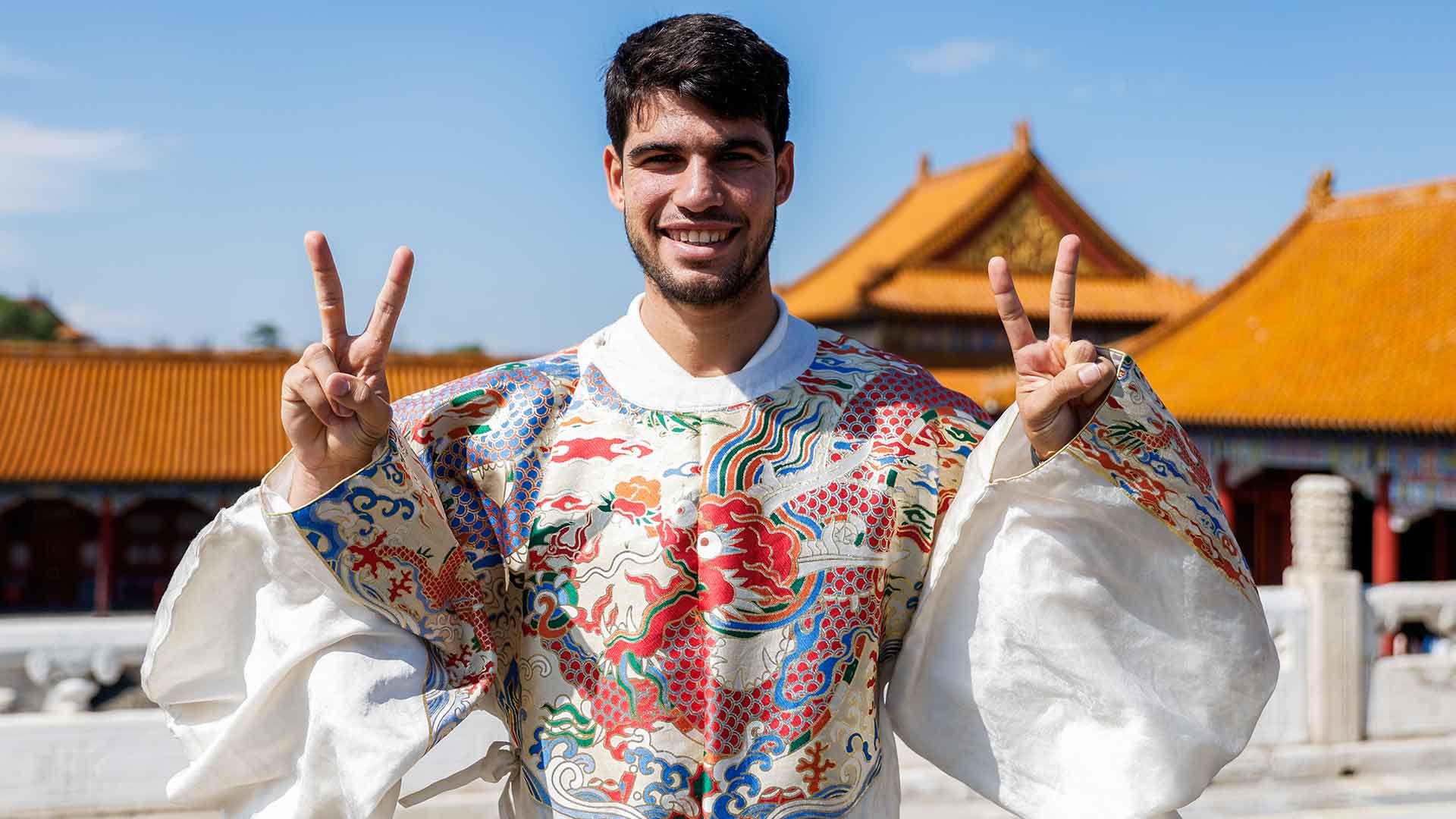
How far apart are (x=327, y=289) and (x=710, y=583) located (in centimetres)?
70

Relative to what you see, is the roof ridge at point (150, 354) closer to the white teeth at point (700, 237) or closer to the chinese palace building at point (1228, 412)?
the chinese palace building at point (1228, 412)

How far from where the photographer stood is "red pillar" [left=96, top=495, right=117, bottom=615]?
600 inches

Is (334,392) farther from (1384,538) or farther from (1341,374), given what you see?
(1341,374)

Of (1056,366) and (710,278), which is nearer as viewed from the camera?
(1056,366)

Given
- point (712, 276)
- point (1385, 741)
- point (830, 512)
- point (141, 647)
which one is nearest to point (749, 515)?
point (830, 512)

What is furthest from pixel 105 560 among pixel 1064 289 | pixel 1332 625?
pixel 1064 289

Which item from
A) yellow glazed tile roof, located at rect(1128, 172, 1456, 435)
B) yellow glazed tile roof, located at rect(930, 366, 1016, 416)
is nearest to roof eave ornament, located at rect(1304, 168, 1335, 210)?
yellow glazed tile roof, located at rect(1128, 172, 1456, 435)

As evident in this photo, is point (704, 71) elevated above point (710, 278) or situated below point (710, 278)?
above

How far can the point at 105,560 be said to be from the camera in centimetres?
1539

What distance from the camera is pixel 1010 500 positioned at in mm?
1946

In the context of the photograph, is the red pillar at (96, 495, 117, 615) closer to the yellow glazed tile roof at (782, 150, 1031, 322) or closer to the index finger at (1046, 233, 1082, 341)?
the yellow glazed tile roof at (782, 150, 1031, 322)

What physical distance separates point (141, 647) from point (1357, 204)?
49.5ft

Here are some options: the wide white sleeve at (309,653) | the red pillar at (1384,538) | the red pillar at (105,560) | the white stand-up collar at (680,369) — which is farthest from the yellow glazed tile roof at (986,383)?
the wide white sleeve at (309,653)

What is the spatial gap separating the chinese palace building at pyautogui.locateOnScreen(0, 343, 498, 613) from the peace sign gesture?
45.7 feet
